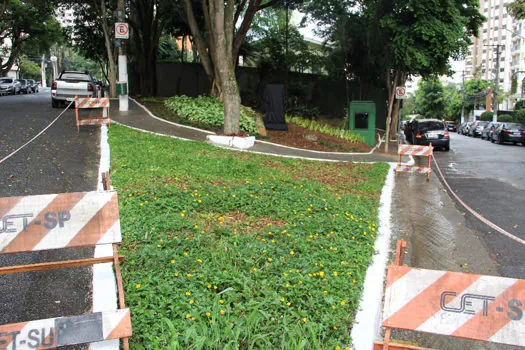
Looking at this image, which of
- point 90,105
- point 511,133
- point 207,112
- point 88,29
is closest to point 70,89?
point 207,112

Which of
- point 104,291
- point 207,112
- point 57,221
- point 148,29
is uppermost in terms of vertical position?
point 148,29

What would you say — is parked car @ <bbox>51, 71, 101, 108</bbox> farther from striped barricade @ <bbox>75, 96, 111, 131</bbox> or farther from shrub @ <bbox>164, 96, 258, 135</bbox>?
striped barricade @ <bbox>75, 96, 111, 131</bbox>

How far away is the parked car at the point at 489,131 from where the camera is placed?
36.0 metres

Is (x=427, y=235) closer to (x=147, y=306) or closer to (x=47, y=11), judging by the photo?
(x=147, y=306)

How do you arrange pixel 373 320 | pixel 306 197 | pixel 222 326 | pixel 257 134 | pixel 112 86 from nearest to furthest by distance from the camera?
pixel 222 326 → pixel 373 320 → pixel 306 197 → pixel 257 134 → pixel 112 86

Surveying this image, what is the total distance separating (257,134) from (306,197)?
31.8 ft

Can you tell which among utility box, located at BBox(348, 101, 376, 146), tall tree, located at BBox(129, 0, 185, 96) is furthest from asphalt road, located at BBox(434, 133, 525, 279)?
tall tree, located at BBox(129, 0, 185, 96)

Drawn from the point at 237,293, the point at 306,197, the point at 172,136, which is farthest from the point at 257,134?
the point at 237,293

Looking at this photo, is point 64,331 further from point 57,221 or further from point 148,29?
point 148,29

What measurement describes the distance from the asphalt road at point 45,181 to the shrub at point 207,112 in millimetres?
3825

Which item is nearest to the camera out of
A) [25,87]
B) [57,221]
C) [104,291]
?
[57,221]

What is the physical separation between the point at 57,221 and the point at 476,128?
1761 inches

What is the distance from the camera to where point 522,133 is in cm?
3222

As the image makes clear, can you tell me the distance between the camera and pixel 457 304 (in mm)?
3307
